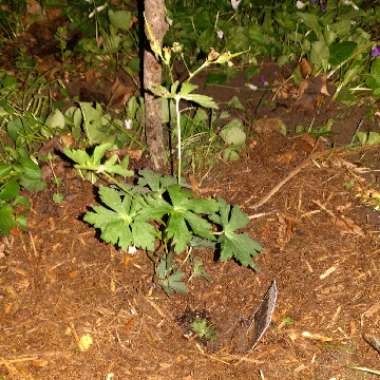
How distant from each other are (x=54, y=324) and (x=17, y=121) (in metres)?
1.01

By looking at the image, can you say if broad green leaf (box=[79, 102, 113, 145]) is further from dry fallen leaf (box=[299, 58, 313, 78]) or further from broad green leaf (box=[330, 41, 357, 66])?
broad green leaf (box=[330, 41, 357, 66])

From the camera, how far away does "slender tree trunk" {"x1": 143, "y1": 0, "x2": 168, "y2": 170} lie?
147cm

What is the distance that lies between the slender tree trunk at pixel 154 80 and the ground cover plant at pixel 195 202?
0.05 m

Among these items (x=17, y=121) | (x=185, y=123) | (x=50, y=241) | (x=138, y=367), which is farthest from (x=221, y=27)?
(x=138, y=367)

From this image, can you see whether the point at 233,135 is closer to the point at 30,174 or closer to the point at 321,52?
the point at 321,52

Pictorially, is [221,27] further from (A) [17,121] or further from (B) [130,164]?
(A) [17,121]

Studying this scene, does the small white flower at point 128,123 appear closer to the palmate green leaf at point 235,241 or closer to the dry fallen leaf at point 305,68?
the palmate green leaf at point 235,241

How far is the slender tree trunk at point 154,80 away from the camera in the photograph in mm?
1473

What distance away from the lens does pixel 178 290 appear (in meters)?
1.63

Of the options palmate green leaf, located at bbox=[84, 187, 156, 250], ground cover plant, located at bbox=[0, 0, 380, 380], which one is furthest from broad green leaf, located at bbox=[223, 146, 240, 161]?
palmate green leaf, located at bbox=[84, 187, 156, 250]

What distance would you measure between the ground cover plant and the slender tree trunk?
5 centimetres

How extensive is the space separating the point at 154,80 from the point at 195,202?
56 centimetres

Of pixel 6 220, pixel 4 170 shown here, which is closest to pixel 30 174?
pixel 4 170

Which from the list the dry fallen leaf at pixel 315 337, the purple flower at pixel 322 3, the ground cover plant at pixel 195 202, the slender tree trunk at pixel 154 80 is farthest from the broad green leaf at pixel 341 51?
the dry fallen leaf at pixel 315 337
